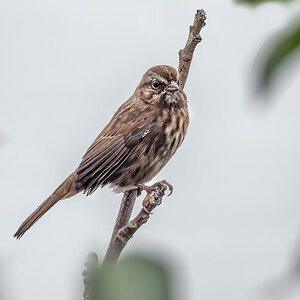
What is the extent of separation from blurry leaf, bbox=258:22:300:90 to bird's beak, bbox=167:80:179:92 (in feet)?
12.9

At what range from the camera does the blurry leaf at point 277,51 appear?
622 millimetres

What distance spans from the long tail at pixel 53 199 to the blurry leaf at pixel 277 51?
4.01 m

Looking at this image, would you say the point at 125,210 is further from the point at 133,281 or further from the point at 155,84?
the point at 133,281

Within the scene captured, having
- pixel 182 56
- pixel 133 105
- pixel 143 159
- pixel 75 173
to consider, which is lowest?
pixel 75 173

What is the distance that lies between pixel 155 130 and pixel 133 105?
1.38 feet

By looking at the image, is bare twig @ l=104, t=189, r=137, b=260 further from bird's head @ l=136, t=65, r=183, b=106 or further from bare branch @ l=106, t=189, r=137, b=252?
bird's head @ l=136, t=65, r=183, b=106

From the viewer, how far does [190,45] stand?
13.6 ft

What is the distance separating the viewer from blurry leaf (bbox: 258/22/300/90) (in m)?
0.62

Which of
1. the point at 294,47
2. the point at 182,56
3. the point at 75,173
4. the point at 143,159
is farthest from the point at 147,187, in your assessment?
the point at 294,47

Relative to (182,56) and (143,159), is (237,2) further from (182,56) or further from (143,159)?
(143,159)

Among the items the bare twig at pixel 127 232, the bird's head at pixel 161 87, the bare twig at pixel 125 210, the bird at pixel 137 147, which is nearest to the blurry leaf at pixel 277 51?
the bare twig at pixel 127 232

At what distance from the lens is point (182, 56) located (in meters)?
4.27

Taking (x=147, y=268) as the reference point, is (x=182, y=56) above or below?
above

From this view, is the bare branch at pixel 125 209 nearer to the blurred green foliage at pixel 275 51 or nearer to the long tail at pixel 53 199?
the long tail at pixel 53 199
